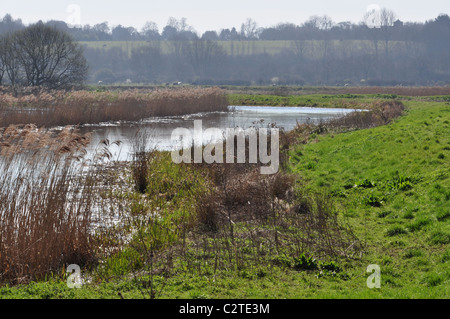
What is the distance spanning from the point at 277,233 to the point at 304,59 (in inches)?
5123

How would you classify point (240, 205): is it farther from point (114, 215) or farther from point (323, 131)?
point (323, 131)

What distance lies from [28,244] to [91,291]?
1.82m

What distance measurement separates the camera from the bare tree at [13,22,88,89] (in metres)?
45.7

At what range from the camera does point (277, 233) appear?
31.1 feet

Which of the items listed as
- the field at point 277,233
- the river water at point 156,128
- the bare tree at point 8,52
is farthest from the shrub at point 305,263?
the bare tree at point 8,52

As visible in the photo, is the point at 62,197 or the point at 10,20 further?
the point at 10,20

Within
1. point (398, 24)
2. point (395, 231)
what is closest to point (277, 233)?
point (395, 231)

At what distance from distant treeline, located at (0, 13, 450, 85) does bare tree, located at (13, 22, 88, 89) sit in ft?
199

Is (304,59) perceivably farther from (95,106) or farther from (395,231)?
(395,231)

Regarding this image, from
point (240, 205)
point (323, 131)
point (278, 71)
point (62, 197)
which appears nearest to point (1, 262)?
point (62, 197)

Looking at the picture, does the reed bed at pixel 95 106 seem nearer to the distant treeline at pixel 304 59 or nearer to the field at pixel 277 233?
the field at pixel 277 233

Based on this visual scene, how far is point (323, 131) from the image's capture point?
25.3m

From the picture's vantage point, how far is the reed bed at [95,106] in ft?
86.4

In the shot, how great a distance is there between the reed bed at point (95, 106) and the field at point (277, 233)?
1231 cm
